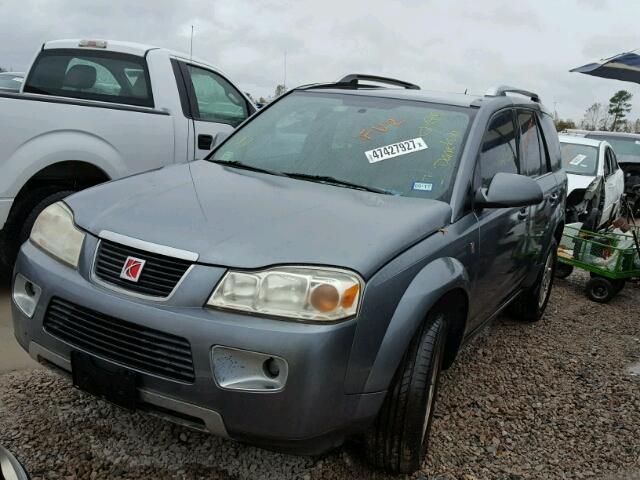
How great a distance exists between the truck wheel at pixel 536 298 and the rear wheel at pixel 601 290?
1.23m

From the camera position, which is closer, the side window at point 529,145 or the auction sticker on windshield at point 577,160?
the side window at point 529,145

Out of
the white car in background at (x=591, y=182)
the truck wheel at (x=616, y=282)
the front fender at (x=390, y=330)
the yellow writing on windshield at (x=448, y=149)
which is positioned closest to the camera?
the front fender at (x=390, y=330)

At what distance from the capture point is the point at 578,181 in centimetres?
837

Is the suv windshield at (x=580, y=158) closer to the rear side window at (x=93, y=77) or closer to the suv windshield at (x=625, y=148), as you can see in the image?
the suv windshield at (x=625, y=148)

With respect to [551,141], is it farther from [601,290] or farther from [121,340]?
[121,340]

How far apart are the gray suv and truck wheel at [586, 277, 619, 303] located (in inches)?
129

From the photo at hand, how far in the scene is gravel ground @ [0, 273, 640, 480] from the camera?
8.46 ft

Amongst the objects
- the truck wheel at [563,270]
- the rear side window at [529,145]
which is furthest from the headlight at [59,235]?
the truck wheel at [563,270]

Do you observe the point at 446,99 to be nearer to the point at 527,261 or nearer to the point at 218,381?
the point at 527,261

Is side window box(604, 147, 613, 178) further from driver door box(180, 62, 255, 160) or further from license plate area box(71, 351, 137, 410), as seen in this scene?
license plate area box(71, 351, 137, 410)

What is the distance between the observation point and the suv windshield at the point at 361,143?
9.73ft

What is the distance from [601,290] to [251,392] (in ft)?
16.6

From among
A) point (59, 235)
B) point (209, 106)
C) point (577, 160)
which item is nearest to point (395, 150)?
point (59, 235)

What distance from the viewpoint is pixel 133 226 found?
2307 mm
